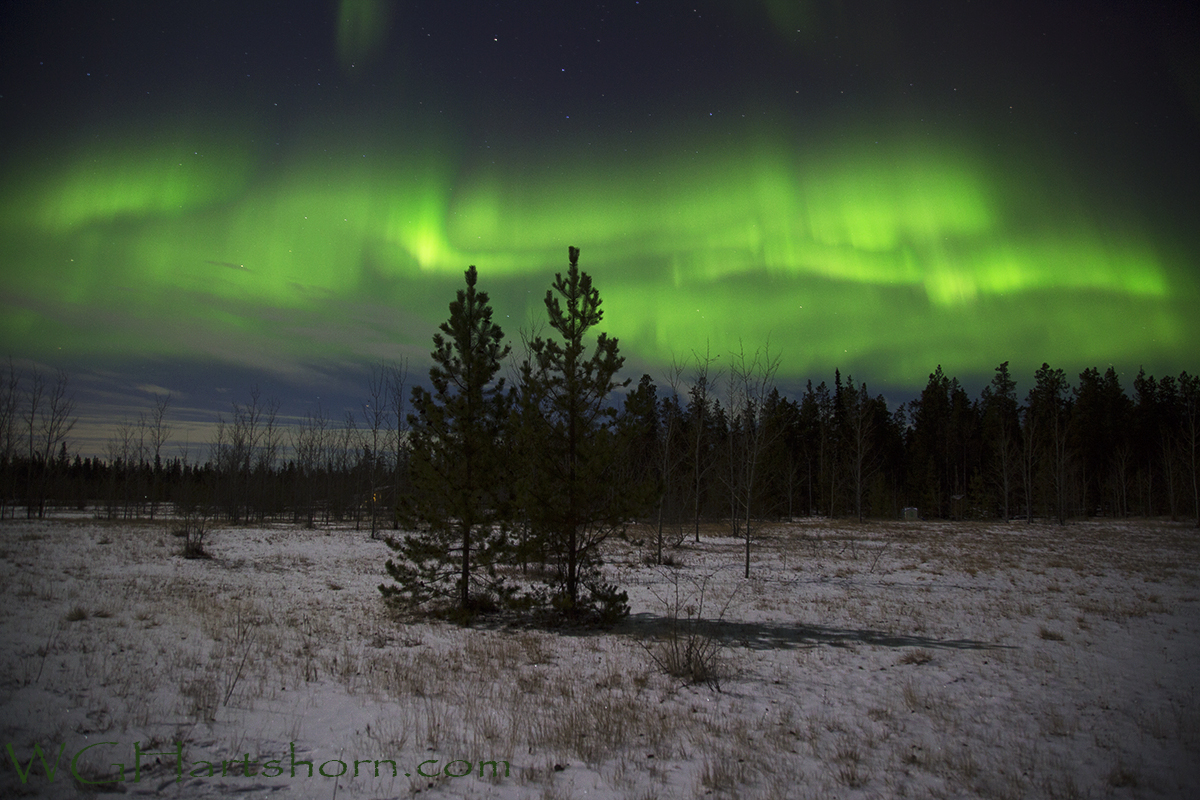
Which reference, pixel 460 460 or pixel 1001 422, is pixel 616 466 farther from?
pixel 1001 422

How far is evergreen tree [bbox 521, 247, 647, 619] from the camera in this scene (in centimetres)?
1308

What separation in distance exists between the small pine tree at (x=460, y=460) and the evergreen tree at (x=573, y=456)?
3.65ft

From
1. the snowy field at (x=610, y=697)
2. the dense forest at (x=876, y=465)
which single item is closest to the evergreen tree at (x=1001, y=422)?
the dense forest at (x=876, y=465)

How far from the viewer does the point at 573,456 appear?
13.6 m

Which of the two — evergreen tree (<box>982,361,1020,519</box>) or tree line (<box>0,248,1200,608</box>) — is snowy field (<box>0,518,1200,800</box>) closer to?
tree line (<box>0,248,1200,608</box>)

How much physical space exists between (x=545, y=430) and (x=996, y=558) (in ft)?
67.6

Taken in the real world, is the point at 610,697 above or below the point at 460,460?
below

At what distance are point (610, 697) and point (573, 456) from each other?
6.73 m

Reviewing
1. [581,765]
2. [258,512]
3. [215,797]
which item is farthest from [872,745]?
[258,512]

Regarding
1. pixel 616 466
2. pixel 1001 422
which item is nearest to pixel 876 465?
pixel 1001 422

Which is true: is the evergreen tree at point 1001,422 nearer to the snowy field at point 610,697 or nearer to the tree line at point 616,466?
the tree line at point 616,466

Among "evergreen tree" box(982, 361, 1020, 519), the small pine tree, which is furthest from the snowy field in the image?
"evergreen tree" box(982, 361, 1020, 519)

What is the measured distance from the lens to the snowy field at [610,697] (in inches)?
197

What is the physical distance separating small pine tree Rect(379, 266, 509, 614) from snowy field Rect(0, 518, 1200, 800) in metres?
1.49
